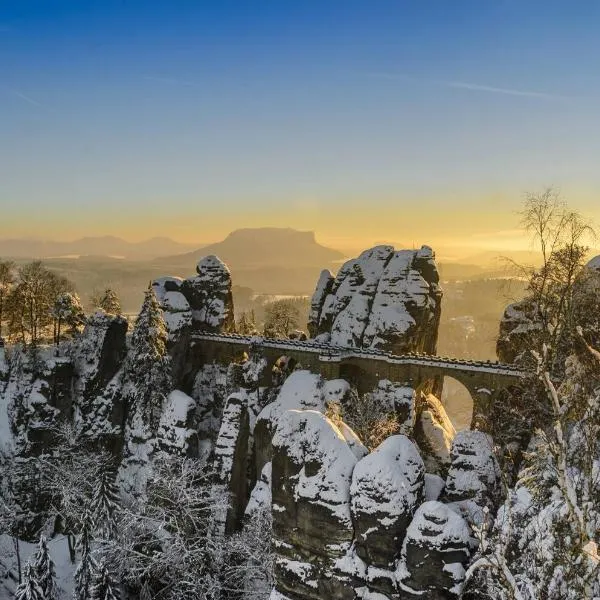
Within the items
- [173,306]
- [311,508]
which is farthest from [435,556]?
[173,306]

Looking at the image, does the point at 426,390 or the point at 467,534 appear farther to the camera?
the point at 426,390

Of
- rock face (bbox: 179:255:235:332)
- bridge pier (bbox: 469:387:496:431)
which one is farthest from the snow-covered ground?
bridge pier (bbox: 469:387:496:431)

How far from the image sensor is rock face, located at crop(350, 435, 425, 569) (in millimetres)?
17766

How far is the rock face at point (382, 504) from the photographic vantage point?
1777 centimetres

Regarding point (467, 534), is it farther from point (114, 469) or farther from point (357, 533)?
point (114, 469)

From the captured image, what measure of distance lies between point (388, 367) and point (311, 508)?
22.9m

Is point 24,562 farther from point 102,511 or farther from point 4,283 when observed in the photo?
point 4,283

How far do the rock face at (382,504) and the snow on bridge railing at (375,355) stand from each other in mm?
20392

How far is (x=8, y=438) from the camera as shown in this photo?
43031mm

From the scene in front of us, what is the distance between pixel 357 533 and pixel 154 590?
17.8 metres

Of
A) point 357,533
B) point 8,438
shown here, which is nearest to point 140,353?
point 8,438

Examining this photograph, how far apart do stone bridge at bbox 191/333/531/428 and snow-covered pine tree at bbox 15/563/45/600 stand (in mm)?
21435

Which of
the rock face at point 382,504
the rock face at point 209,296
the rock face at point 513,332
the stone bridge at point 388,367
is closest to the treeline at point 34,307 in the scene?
the rock face at point 209,296

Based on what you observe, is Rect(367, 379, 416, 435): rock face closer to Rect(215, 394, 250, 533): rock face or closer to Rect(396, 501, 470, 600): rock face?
Rect(215, 394, 250, 533): rock face
